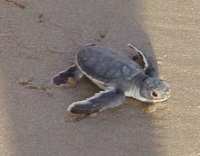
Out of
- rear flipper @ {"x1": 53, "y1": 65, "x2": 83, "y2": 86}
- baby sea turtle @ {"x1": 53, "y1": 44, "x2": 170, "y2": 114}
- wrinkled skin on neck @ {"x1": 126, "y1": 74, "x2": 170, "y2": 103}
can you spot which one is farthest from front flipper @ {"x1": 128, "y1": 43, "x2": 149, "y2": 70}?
rear flipper @ {"x1": 53, "y1": 65, "x2": 83, "y2": 86}

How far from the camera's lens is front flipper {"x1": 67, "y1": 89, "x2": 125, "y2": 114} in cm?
223

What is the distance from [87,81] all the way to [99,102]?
0.26 m

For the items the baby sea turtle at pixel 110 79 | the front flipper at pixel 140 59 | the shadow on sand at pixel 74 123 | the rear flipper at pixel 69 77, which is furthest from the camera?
the front flipper at pixel 140 59

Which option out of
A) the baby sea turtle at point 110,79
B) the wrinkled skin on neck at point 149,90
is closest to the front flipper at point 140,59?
the baby sea turtle at point 110,79

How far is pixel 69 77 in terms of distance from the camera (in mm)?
2443

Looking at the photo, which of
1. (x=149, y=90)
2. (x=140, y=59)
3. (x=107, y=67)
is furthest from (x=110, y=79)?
(x=140, y=59)

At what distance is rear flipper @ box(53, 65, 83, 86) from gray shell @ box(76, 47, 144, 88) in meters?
0.03

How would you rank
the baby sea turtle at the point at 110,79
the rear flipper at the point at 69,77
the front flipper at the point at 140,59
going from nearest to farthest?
the baby sea turtle at the point at 110,79, the rear flipper at the point at 69,77, the front flipper at the point at 140,59

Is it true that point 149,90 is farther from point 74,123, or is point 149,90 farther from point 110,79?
point 74,123

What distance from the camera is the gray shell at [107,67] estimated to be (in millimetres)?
2361

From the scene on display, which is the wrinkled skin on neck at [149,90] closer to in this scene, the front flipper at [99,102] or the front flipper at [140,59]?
the front flipper at [99,102]

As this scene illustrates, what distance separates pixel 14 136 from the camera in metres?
2.16

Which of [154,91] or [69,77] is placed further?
[69,77]

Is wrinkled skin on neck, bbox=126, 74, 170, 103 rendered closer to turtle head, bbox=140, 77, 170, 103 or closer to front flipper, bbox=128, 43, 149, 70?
turtle head, bbox=140, 77, 170, 103
